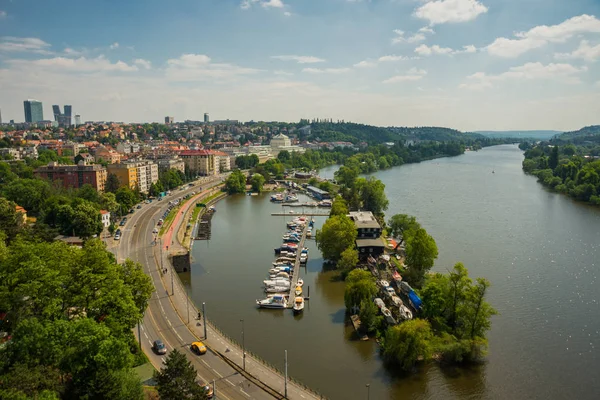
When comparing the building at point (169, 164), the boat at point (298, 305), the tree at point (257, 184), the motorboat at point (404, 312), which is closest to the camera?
the motorboat at point (404, 312)

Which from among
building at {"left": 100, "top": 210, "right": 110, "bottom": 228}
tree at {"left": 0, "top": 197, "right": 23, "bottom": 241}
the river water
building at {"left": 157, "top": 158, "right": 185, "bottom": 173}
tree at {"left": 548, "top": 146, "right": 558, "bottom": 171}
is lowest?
the river water

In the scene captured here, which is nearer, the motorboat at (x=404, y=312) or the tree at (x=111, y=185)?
the motorboat at (x=404, y=312)

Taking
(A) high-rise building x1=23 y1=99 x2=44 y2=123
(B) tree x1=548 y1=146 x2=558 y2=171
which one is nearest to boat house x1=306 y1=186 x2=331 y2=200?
(B) tree x1=548 y1=146 x2=558 y2=171

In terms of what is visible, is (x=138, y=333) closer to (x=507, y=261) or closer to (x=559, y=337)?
(x=559, y=337)

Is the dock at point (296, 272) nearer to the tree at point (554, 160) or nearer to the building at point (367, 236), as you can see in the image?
the building at point (367, 236)

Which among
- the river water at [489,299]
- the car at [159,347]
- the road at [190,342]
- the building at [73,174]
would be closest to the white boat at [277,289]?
the river water at [489,299]

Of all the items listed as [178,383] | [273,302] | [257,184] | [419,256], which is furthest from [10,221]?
[257,184]

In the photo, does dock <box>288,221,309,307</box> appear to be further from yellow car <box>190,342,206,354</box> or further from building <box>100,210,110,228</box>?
building <box>100,210,110,228</box>
